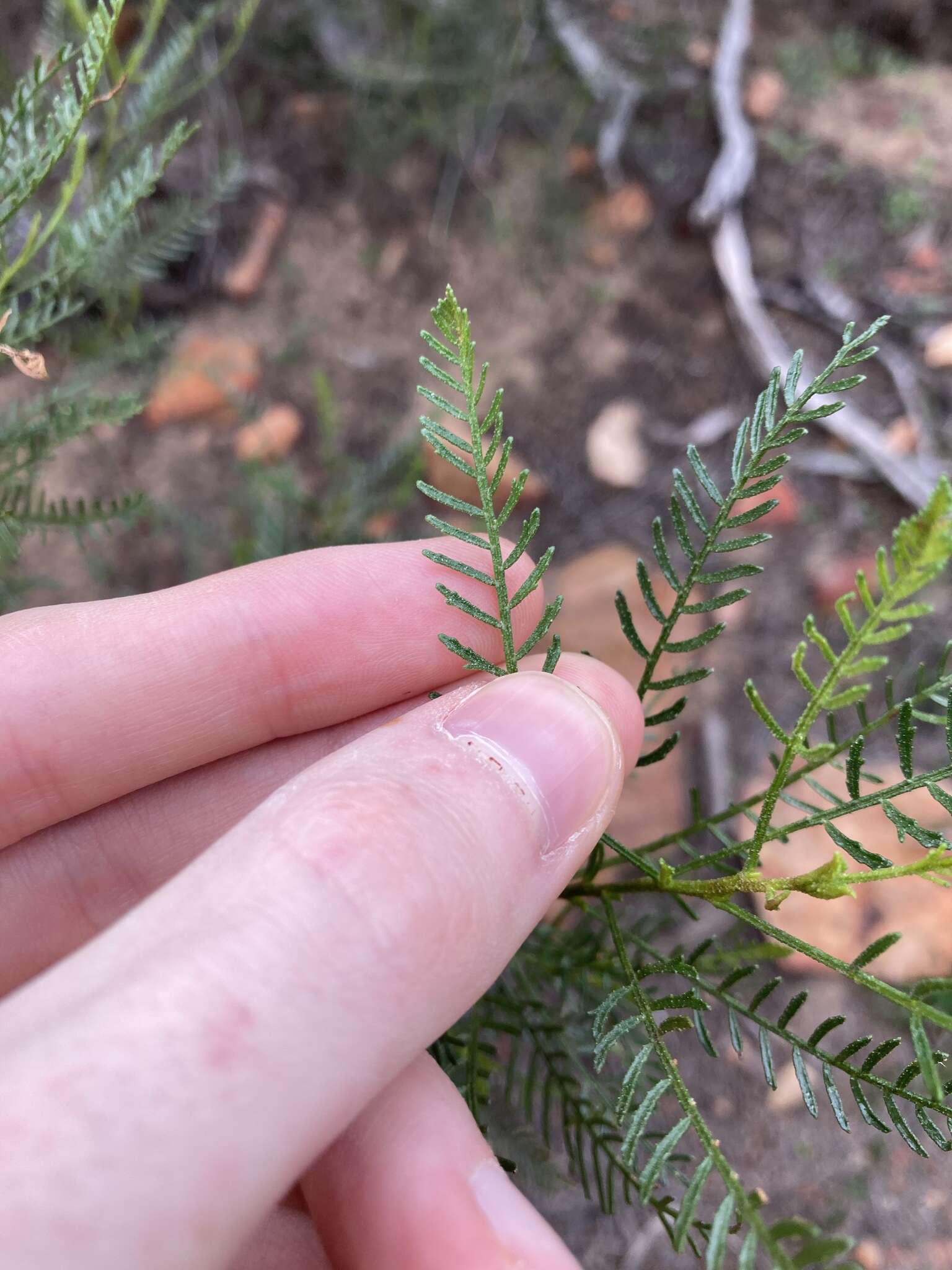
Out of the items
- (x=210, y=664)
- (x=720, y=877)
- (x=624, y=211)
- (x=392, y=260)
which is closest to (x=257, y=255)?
(x=392, y=260)

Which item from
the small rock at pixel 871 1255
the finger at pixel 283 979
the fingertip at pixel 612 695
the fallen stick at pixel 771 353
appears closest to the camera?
the finger at pixel 283 979

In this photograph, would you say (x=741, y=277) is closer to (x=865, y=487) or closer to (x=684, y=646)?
(x=865, y=487)

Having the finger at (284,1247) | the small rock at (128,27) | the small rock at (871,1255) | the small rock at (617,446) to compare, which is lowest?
the small rock at (871,1255)

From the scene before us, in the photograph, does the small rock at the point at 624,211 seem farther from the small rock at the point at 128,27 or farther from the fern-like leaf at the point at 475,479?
the fern-like leaf at the point at 475,479

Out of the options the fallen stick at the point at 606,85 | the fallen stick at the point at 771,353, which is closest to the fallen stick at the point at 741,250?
the fallen stick at the point at 771,353

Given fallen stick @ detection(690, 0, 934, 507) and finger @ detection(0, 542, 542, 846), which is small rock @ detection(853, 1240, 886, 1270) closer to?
finger @ detection(0, 542, 542, 846)

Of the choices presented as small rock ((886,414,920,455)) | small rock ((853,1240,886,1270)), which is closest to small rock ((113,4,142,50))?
small rock ((886,414,920,455))
